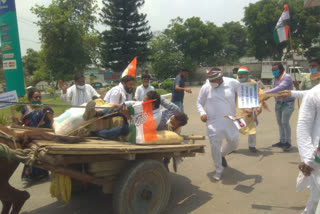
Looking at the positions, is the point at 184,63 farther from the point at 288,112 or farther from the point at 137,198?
the point at 137,198

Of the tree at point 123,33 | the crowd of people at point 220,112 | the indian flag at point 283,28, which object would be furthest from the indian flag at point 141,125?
the tree at point 123,33

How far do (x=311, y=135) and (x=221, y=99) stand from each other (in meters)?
1.93

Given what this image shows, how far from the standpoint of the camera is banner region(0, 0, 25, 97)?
9.24 meters

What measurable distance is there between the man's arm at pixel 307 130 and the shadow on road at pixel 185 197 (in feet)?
5.35

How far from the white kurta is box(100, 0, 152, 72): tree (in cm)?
3146

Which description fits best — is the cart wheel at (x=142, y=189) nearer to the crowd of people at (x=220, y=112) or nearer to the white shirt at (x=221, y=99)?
the crowd of people at (x=220, y=112)

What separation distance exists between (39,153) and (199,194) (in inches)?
95.5

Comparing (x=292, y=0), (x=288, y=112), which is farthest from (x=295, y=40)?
(x=288, y=112)

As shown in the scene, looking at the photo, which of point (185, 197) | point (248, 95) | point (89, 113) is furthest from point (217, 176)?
point (89, 113)

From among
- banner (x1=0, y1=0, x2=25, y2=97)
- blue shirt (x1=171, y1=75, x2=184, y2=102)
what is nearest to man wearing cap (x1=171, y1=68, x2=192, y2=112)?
blue shirt (x1=171, y1=75, x2=184, y2=102)

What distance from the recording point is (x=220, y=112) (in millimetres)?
4402

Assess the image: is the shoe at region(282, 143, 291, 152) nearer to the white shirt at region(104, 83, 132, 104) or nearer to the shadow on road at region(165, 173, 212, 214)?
the shadow on road at region(165, 173, 212, 214)

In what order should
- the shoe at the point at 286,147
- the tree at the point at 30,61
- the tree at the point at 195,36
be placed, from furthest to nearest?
the tree at the point at 30,61
the tree at the point at 195,36
the shoe at the point at 286,147

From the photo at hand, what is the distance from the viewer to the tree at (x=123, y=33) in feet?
115
